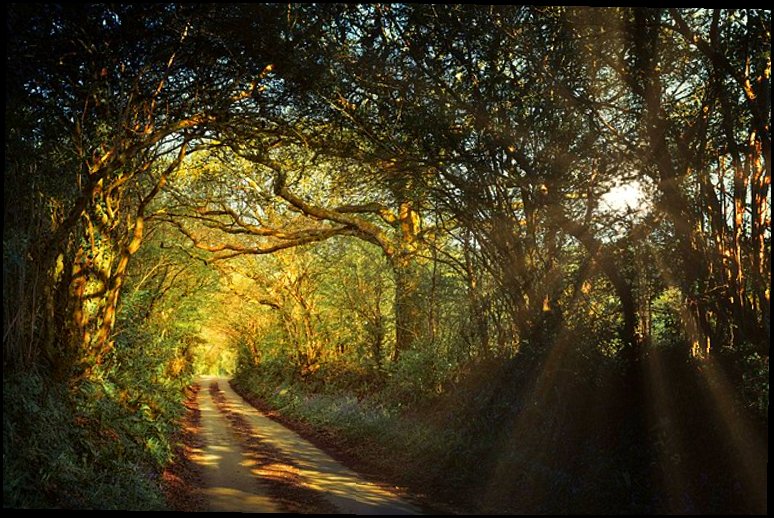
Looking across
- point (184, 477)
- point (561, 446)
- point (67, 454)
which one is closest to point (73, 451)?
point (67, 454)

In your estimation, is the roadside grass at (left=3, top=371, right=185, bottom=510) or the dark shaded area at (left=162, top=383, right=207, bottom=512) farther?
the dark shaded area at (left=162, top=383, right=207, bottom=512)

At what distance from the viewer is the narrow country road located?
6.90 m

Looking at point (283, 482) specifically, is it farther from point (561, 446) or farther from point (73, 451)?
point (561, 446)

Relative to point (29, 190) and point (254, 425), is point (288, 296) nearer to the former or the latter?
point (254, 425)

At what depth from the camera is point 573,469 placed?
21.8 feet

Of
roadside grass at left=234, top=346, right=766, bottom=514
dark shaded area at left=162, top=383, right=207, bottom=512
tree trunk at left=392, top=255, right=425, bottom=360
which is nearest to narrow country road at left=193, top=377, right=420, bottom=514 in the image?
dark shaded area at left=162, top=383, right=207, bottom=512

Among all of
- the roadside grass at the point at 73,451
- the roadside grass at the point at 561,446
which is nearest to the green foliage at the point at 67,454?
the roadside grass at the point at 73,451

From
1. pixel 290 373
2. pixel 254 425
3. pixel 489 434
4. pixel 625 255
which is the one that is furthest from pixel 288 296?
pixel 625 255

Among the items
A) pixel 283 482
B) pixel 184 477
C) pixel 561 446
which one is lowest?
pixel 184 477

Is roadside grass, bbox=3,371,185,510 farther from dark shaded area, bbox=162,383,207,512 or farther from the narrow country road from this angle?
the narrow country road

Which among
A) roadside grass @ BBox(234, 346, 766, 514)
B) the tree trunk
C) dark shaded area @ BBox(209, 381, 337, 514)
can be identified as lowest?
dark shaded area @ BBox(209, 381, 337, 514)

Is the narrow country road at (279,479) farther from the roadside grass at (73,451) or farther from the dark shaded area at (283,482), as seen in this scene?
the roadside grass at (73,451)

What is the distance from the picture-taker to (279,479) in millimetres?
8406

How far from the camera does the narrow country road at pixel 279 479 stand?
6.90 metres
